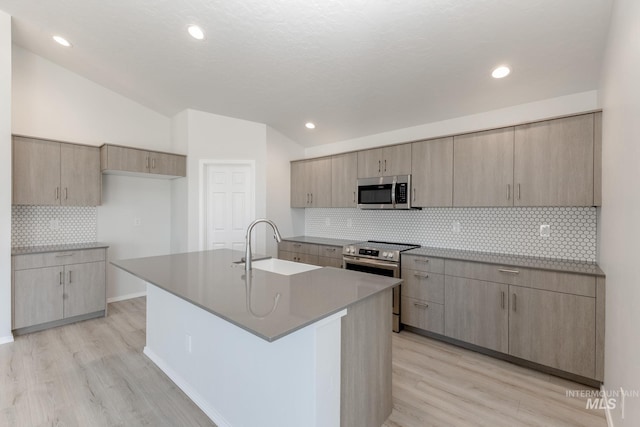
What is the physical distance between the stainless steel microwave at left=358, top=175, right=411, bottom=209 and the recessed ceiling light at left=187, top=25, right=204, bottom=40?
239cm

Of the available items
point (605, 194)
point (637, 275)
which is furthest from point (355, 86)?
point (637, 275)

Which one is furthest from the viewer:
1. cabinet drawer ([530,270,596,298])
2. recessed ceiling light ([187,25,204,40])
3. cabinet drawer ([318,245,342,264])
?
cabinet drawer ([318,245,342,264])

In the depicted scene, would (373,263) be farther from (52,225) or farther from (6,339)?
(52,225)

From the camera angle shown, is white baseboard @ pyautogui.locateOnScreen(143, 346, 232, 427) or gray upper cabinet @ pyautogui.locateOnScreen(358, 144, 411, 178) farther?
gray upper cabinet @ pyautogui.locateOnScreen(358, 144, 411, 178)

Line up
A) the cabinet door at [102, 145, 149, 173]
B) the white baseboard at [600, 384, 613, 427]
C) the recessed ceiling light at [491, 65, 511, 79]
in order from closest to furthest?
1. the white baseboard at [600, 384, 613, 427]
2. the recessed ceiling light at [491, 65, 511, 79]
3. the cabinet door at [102, 145, 149, 173]

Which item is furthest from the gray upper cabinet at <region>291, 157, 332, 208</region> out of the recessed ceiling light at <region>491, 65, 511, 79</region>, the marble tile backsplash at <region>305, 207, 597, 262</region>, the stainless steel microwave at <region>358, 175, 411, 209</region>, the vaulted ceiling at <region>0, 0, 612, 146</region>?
the recessed ceiling light at <region>491, 65, 511, 79</region>

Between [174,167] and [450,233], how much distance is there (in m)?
3.83

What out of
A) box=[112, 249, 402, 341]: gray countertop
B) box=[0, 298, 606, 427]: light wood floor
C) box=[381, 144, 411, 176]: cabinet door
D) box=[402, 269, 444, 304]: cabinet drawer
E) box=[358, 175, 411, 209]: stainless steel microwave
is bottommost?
box=[0, 298, 606, 427]: light wood floor

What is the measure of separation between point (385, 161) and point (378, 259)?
124cm

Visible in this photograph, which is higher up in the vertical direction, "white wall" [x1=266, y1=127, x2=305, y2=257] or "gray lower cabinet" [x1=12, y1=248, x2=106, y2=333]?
"white wall" [x1=266, y1=127, x2=305, y2=257]

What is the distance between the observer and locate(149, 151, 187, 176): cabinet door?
4039 mm

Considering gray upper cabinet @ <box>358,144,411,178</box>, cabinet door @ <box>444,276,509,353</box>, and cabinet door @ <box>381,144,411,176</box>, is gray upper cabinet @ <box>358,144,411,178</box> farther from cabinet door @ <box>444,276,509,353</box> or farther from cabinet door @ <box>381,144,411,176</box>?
cabinet door @ <box>444,276,509,353</box>

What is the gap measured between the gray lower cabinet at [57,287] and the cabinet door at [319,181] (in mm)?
2888

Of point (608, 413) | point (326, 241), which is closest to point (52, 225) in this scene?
point (326, 241)
